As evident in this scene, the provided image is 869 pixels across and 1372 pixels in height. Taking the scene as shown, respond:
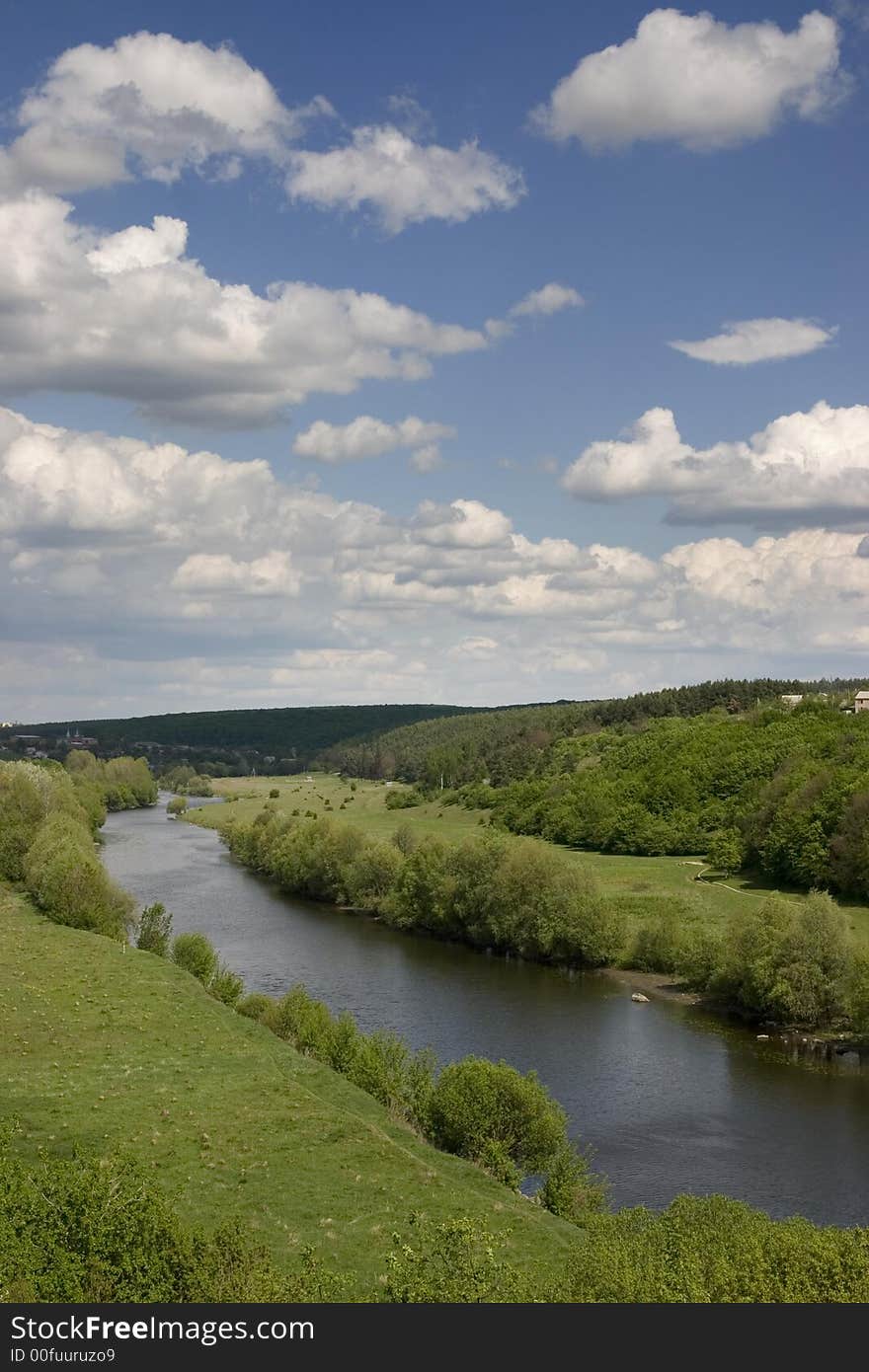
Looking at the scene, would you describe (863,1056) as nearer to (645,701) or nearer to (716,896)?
(716,896)

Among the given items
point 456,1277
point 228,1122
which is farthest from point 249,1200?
point 456,1277

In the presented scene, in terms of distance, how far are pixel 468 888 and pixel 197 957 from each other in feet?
99.7

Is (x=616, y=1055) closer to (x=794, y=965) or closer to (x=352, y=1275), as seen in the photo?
(x=794, y=965)

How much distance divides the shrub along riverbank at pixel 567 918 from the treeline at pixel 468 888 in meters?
0.10

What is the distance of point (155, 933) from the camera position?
71.5m

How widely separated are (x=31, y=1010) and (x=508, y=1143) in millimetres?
25156

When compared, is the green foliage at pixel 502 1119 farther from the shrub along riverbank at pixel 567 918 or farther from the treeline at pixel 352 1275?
the shrub along riverbank at pixel 567 918

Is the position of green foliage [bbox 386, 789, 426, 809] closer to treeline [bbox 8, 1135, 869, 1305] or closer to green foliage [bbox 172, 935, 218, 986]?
green foliage [bbox 172, 935, 218, 986]

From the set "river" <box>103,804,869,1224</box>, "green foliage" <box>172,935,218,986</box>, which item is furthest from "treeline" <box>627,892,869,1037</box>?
"green foliage" <box>172,935,218,986</box>

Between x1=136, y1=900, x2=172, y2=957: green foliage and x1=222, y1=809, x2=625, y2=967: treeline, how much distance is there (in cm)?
2543

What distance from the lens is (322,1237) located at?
3125 centimetres

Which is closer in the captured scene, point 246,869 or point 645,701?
point 246,869
